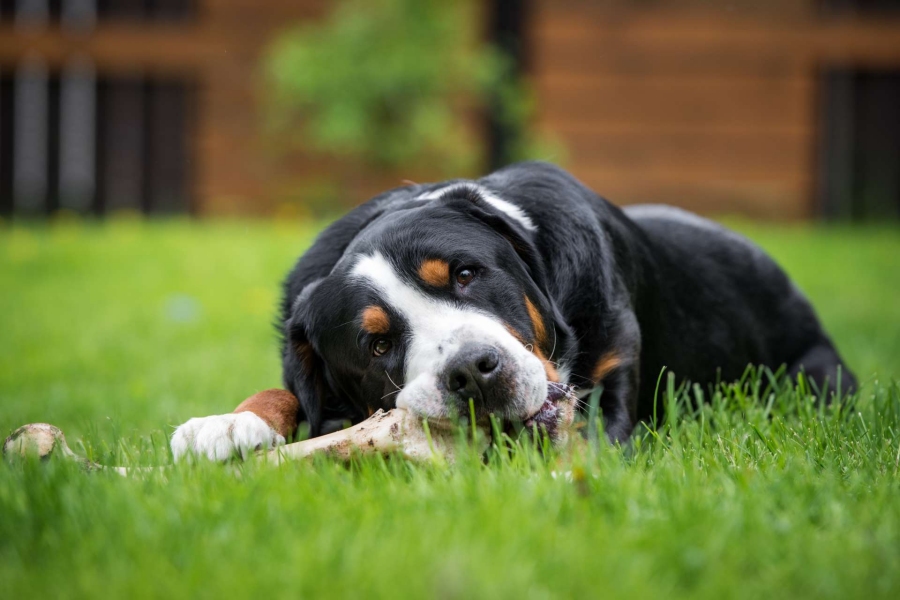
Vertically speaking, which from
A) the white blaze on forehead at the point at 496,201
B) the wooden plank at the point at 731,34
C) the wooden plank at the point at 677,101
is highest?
the wooden plank at the point at 731,34

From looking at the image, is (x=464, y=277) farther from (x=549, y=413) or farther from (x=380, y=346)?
(x=549, y=413)

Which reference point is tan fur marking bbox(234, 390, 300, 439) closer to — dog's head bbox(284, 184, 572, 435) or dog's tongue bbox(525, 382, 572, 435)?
dog's head bbox(284, 184, 572, 435)

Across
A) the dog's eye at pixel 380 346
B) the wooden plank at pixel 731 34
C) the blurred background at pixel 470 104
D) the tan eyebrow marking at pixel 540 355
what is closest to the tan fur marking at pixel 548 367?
the tan eyebrow marking at pixel 540 355

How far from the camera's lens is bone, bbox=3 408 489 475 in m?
2.30

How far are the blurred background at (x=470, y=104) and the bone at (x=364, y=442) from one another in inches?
338

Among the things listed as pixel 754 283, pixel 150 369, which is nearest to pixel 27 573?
pixel 754 283

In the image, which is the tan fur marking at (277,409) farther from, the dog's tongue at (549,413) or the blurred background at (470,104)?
the blurred background at (470,104)

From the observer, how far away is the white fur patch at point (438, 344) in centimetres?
239

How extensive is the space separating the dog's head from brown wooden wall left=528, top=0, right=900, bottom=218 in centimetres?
838

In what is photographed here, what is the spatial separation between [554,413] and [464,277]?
0.47 metres

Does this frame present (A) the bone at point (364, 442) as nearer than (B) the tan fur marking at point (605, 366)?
Yes

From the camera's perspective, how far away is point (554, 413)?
252 centimetres

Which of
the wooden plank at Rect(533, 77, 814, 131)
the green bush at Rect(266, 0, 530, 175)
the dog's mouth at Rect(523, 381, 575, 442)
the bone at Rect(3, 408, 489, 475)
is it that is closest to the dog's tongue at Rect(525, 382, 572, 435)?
the dog's mouth at Rect(523, 381, 575, 442)

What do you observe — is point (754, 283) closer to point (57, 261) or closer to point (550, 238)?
point (550, 238)
